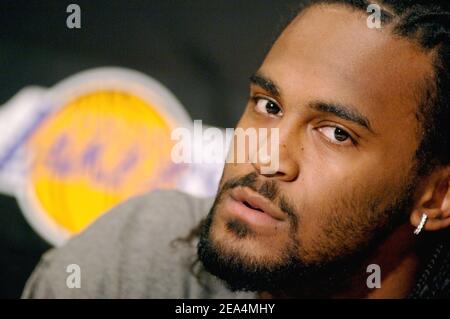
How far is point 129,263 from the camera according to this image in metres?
1.07

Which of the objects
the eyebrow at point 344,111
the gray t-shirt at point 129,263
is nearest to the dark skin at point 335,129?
the eyebrow at point 344,111

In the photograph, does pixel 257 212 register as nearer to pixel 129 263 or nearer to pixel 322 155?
pixel 322 155

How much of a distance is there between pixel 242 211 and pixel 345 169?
205 millimetres

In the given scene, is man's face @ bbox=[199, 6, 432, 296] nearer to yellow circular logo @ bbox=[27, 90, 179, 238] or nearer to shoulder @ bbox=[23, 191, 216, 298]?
shoulder @ bbox=[23, 191, 216, 298]

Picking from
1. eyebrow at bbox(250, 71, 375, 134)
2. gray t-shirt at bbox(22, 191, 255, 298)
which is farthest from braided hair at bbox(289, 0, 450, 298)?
gray t-shirt at bbox(22, 191, 255, 298)

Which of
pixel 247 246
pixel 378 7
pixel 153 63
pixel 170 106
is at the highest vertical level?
pixel 153 63

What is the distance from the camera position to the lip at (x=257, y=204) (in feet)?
2.78

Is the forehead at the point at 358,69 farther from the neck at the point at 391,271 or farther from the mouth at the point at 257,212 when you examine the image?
the neck at the point at 391,271
